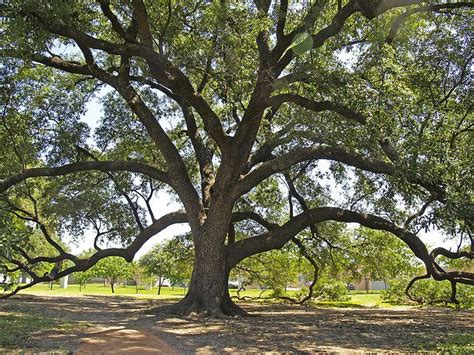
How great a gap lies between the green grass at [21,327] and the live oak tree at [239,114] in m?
1.22

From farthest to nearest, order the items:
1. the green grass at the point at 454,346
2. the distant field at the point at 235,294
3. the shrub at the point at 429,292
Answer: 1. the distant field at the point at 235,294
2. the shrub at the point at 429,292
3. the green grass at the point at 454,346

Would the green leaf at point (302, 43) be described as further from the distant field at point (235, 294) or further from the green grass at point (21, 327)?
the distant field at point (235, 294)

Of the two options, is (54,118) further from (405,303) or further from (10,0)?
(405,303)

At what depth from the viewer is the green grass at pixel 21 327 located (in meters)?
6.18

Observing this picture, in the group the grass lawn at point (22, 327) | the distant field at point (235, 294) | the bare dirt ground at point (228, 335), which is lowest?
the distant field at point (235, 294)

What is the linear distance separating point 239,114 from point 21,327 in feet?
28.2

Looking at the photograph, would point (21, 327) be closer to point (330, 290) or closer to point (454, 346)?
point (454, 346)

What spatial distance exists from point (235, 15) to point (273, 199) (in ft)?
25.2

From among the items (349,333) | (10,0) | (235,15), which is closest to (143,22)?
(235,15)

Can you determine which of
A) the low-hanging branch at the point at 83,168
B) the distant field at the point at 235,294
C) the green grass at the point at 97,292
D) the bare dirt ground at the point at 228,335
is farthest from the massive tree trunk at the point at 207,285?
the green grass at the point at 97,292

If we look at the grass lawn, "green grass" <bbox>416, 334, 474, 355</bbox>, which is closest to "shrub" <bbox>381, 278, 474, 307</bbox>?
"green grass" <bbox>416, 334, 474, 355</bbox>

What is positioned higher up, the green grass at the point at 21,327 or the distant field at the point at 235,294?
the green grass at the point at 21,327

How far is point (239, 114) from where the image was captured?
13867 mm

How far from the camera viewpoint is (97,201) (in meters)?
14.2
